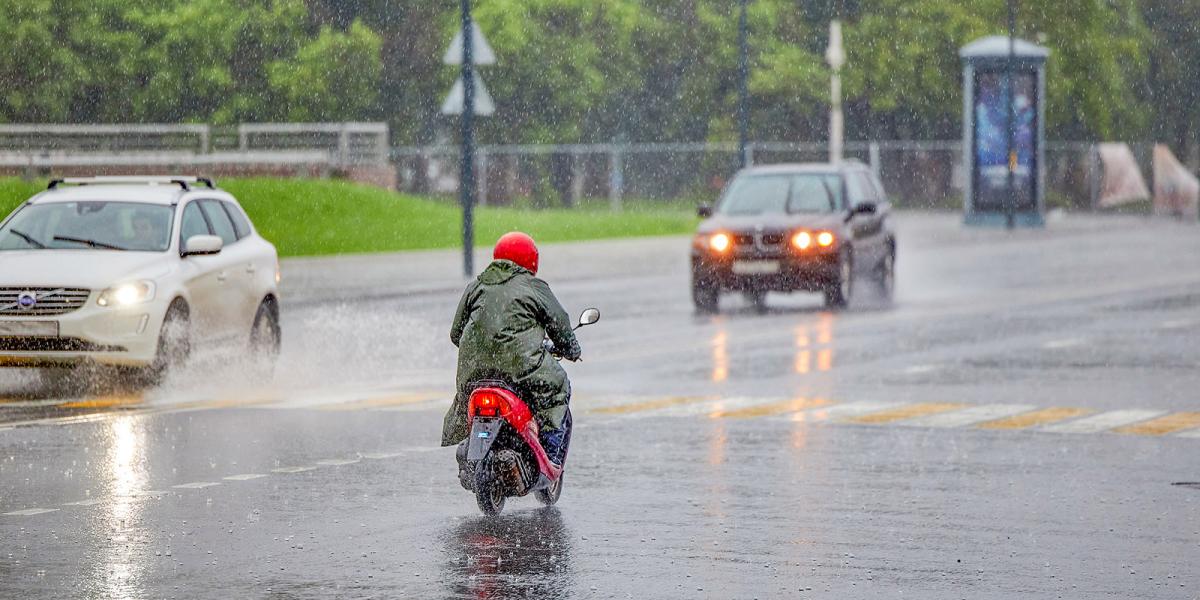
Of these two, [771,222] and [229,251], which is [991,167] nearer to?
[771,222]

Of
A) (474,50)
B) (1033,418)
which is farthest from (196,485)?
(474,50)

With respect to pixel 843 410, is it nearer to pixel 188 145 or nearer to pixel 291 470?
pixel 291 470

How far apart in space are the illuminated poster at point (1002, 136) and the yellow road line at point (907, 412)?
117 ft

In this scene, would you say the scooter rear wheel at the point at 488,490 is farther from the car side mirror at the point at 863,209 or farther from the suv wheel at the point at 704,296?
the car side mirror at the point at 863,209

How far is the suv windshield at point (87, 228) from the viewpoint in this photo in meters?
17.6

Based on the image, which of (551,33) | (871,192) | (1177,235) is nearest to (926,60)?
(551,33)

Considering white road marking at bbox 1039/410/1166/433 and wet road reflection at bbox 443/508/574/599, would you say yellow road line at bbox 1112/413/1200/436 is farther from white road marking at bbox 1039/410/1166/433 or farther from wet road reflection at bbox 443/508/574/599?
wet road reflection at bbox 443/508/574/599

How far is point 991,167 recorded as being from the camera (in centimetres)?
5141

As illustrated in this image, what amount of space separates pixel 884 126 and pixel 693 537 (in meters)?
59.2

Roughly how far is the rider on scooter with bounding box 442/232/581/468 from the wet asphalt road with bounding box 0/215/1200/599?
0.45 metres

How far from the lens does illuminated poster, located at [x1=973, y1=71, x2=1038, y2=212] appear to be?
167 feet

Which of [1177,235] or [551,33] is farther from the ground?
[551,33]

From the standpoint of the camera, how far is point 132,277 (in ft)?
55.2

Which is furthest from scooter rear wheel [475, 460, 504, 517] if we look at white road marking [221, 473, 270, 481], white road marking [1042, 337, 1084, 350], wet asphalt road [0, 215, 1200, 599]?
white road marking [1042, 337, 1084, 350]
